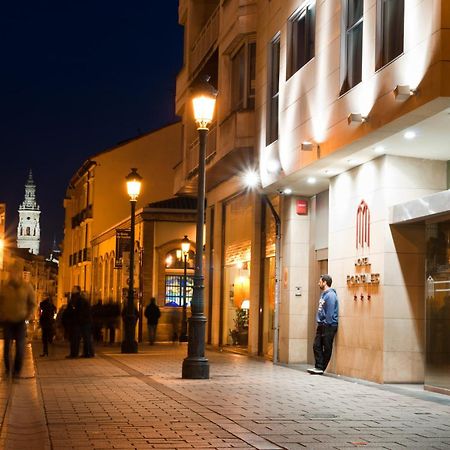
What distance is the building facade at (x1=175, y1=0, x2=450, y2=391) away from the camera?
47.4 ft

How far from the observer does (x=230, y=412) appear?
38.6 feet

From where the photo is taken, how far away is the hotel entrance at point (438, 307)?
14.4 metres

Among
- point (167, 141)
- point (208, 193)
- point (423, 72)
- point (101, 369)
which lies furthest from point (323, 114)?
point (167, 141)

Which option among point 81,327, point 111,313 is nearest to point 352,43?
point 81,327

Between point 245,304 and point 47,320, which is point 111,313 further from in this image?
point 245,304

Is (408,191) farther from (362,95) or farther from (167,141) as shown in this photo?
(167,141)

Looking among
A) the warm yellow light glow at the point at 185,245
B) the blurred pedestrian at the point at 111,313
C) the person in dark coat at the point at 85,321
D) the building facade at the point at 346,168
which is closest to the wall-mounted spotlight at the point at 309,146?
the building facade at the point at 346,168

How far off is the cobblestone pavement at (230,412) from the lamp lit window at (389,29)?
530 centimetres

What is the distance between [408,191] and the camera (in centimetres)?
1659

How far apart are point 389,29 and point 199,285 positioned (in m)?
5.74

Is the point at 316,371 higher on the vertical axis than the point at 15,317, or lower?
lower

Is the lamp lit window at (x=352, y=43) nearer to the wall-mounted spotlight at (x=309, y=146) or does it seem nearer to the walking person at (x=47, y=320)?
the wall-mounted spotlight at (x=309, y=146)

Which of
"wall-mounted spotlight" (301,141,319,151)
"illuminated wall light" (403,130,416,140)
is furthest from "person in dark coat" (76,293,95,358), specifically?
"illuminated wall light" (403,130,416,140)

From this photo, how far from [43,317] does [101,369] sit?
9311 mm
